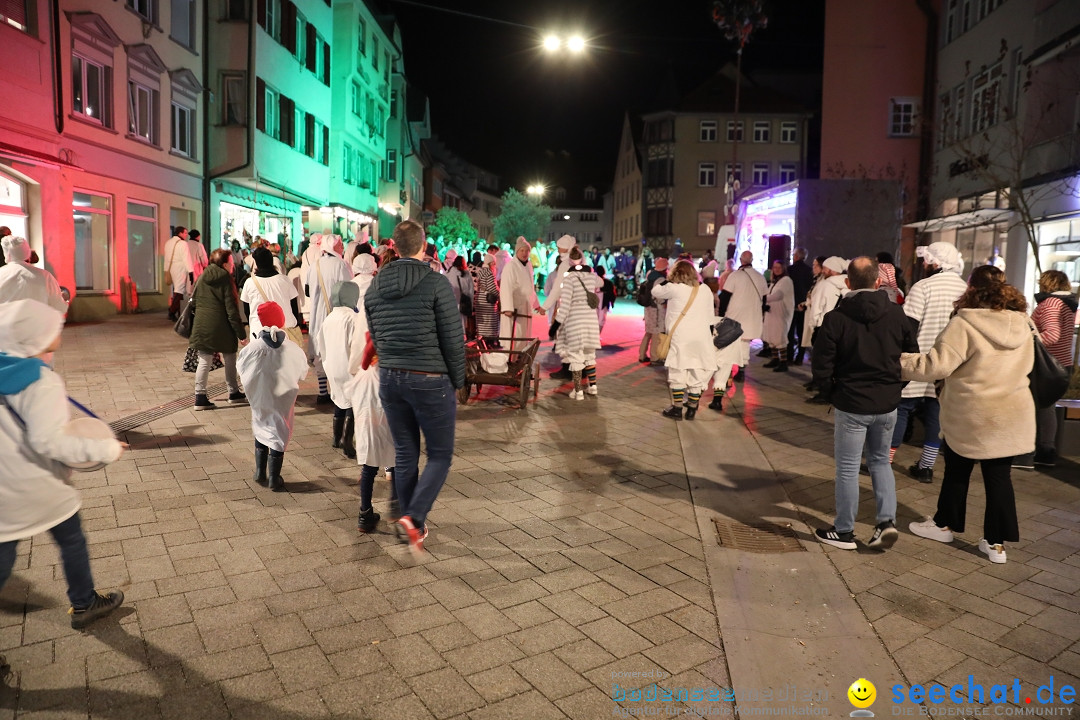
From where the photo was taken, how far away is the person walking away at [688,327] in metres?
9.28

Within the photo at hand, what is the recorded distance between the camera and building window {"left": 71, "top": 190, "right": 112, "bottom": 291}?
17453 mm

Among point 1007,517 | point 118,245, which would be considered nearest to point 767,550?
point 1007,517

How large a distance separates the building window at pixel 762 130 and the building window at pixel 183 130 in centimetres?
4207

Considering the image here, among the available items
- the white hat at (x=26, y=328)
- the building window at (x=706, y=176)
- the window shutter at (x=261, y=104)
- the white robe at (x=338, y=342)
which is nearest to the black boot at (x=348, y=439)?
the white robe at (x=338, y=342)

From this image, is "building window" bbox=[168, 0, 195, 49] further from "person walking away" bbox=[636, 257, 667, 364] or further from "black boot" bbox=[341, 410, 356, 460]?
"black boot" bbox=[341, 410, 356, 460]

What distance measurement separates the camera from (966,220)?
68.5 feet

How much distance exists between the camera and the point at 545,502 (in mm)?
6129

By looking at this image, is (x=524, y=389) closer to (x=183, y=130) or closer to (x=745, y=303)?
(x=745, y=303)

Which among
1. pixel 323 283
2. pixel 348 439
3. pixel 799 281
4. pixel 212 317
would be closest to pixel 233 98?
pixel 212 317

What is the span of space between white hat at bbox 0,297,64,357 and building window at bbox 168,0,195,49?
20.5 meters

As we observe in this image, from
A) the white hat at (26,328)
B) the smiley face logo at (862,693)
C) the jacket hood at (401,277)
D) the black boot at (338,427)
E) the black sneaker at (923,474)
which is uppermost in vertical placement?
the jacket hood at (401,277)

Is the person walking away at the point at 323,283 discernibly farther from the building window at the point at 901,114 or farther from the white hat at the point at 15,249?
the building window at the point at 901,114

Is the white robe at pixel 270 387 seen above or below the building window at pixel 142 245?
below

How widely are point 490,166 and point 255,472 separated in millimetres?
101989
